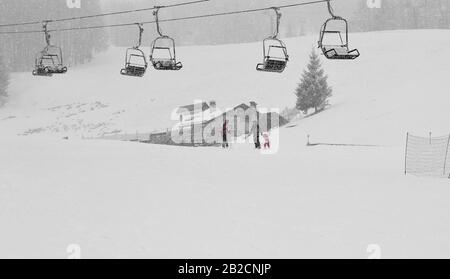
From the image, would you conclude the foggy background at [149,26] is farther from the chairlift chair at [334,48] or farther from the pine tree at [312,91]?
the chairlift chair at [334,48]

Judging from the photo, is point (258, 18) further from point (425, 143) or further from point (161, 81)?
point (425, 143)

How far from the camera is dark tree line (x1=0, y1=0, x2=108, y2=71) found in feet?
299

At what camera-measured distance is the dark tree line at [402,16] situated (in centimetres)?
9800

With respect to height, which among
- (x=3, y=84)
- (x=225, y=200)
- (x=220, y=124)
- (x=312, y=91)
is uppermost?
(x=3, y=84)

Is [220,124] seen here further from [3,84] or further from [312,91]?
[3,84]

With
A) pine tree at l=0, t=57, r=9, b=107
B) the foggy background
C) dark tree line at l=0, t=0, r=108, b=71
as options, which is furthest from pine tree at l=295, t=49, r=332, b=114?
dark tree line at l=0, t=0, r=108, b=71

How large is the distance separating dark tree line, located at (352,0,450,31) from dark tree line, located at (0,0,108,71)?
56065 millimetres

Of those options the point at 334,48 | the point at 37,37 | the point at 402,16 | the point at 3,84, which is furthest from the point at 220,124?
the point at 402,16

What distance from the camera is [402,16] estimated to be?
108 m

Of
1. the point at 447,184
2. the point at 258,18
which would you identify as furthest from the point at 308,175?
the point at 258,18

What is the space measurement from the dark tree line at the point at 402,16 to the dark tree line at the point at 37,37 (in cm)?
5606

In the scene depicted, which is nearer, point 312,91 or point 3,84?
point 312,91

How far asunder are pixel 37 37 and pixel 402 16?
3006 inches
